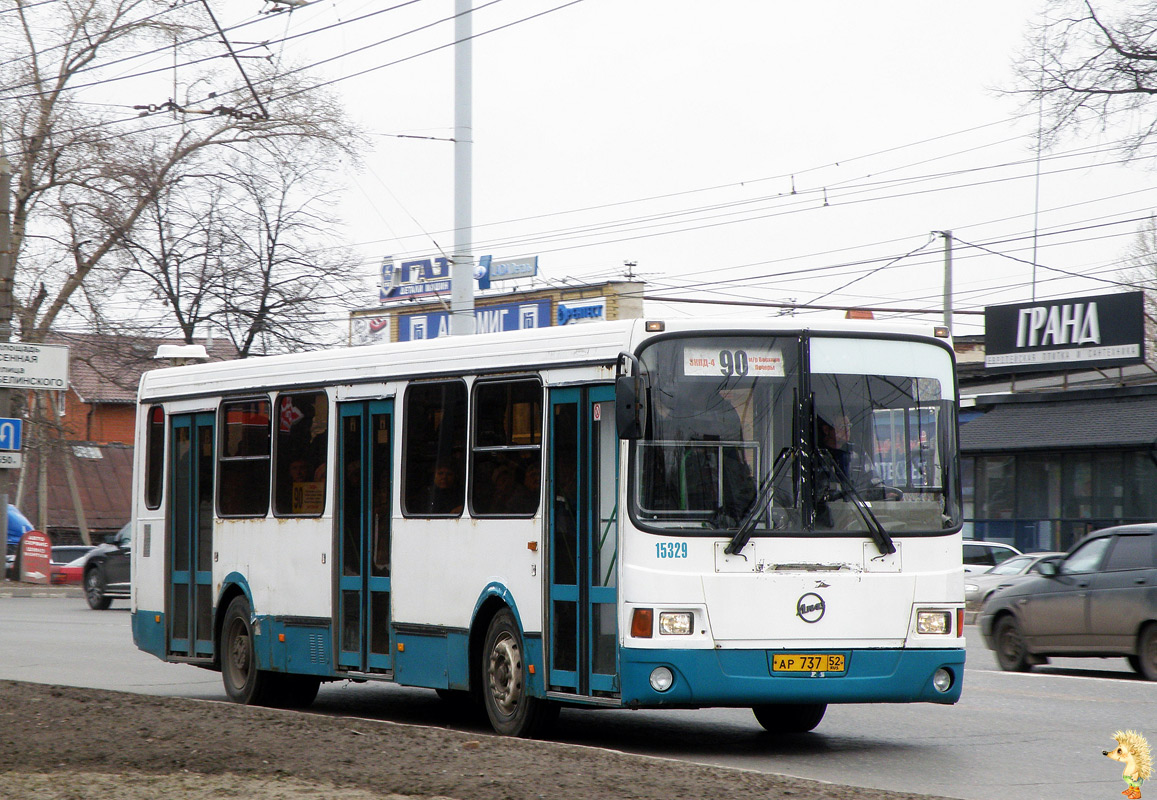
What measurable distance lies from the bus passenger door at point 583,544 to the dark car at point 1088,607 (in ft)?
26.2

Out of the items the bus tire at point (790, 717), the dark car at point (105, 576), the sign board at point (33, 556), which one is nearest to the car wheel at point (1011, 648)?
the bus tire at point (790, 717)

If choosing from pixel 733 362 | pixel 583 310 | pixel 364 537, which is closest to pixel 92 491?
pixel 583 310

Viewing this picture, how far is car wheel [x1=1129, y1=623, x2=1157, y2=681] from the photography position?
51.3ft

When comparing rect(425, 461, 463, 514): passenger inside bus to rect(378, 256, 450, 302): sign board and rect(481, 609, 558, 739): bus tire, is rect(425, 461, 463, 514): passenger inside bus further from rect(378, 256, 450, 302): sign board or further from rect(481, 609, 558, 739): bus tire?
rect(378, 256, 450, 302): sign board

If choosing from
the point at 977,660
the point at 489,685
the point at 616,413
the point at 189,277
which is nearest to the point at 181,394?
the point at 489,685

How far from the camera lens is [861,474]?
32.3ft

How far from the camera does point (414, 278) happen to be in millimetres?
81938

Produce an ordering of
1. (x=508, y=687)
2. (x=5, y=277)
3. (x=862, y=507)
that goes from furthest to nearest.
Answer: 1. (x=5, y=277)
2. (x=508, y=687)
3. (x=862, y=507)

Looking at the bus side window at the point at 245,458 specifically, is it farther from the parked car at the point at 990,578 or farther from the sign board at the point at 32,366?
the sign board at the point at 32,366

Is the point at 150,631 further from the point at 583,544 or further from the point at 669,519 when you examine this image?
the point at 669,519

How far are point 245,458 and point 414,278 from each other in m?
69.1

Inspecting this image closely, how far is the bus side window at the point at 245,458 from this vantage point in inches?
519

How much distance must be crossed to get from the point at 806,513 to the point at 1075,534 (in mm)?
25676

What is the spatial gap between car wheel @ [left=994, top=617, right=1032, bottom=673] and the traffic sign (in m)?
21.7
